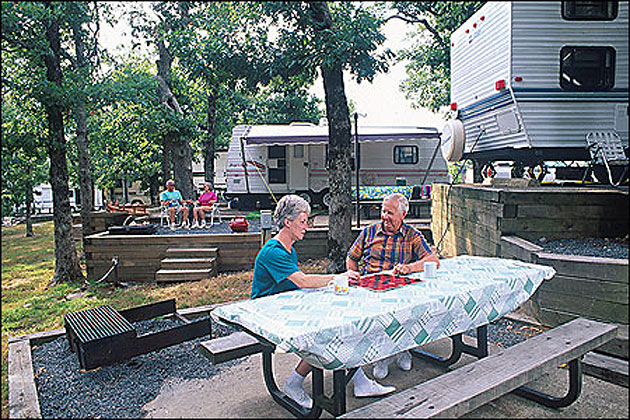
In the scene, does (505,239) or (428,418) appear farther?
(505,239)

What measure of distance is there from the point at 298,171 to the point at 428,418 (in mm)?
11955

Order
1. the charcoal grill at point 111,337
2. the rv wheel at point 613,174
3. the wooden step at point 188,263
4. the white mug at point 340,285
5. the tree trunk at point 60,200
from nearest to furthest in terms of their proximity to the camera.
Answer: the white mug at point 340,285, the charcoal grill at point 111,337, the rv wheel at point 613,174, the wooden step at point 188,263, the tree trunk at point 60,200

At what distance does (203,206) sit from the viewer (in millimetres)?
10656

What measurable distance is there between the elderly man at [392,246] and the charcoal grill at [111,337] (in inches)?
55.5

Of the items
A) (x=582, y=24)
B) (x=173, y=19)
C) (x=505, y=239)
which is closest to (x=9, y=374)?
(x=173, y=19)

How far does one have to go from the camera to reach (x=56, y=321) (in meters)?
5.98

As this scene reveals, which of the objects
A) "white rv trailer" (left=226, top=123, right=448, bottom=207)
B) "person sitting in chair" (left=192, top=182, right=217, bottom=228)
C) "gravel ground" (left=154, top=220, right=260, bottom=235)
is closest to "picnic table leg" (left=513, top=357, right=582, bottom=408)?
"gravel ground" (left=154, top=220, right=260, bottom=235)

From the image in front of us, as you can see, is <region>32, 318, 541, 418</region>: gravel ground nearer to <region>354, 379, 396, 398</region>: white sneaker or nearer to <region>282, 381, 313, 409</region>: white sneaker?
<region>282, 381, 313, 409</region>: white sneaker

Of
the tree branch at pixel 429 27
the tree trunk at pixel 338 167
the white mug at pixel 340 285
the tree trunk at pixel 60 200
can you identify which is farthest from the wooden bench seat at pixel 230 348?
the tree branch at pixel 429 27

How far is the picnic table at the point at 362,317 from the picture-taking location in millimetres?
2230

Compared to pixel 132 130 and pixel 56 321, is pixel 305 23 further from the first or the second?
pixel 132 130

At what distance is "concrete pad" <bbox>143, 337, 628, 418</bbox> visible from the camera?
9.22 feet

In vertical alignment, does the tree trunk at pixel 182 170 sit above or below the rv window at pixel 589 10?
below

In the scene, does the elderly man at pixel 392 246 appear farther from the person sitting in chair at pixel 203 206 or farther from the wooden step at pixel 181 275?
the person sitting in chair at pixel 203 206
